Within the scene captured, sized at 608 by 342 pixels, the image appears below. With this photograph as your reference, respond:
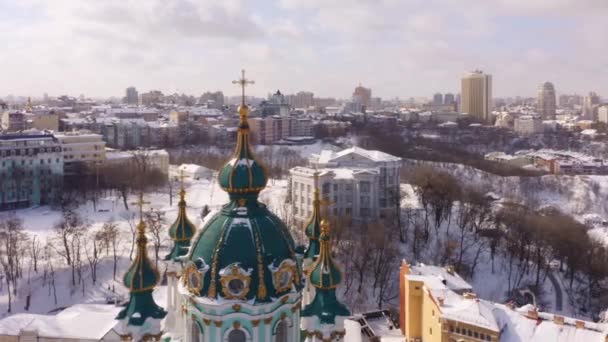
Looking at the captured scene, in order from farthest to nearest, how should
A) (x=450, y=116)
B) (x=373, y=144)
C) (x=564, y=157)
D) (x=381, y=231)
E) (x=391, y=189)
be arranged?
(x=450, y=116) < (x=373, y=144) < (x=564, y=157) < (x=391, y=189) < (x=381, y=231)

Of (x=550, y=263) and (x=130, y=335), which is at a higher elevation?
(x=130, y=335)

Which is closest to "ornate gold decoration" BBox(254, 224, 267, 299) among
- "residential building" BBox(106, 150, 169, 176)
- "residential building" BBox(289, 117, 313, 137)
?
"residential building" BBox(106, 150, 169, 176)

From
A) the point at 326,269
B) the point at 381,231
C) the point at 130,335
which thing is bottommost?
the point at 381,231

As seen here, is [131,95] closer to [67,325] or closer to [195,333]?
[67,325]

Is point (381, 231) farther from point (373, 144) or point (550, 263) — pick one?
point (373, 144)

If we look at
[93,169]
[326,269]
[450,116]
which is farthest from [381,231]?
[450,116]

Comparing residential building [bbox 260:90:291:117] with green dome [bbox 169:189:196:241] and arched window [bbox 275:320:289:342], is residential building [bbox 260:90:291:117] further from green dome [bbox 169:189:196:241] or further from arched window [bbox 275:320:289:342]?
arched window [bbox 275:320:289:342]
